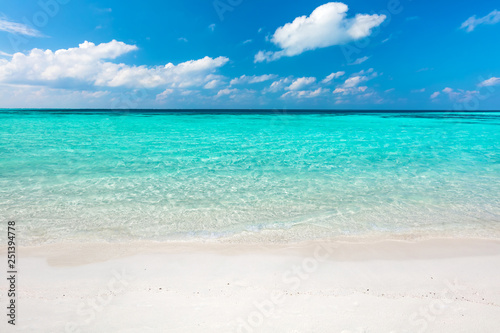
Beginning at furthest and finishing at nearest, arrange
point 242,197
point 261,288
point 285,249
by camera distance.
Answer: point 242,197, point 285,249, point 261,288

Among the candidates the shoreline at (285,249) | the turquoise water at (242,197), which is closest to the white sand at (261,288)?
the shoreline at (285,249)

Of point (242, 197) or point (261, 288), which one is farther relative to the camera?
point (242, 197)

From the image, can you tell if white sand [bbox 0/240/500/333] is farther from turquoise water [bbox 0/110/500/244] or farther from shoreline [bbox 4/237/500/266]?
turquoise water [bbox 0/110/500/244]

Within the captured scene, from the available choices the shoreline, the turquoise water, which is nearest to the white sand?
the shoreline

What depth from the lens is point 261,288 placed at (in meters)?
4.12

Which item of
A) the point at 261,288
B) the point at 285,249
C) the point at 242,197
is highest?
the point at 242,197

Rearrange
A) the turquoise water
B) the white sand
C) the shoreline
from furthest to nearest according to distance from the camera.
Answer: the turquoise water
the shoreline
the white sand

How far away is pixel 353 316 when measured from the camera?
354 cm

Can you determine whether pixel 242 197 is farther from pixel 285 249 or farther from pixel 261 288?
pixel 261 288

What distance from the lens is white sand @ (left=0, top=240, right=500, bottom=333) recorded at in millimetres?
3420

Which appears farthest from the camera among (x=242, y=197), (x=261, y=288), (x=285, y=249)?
(x=242, y=197)

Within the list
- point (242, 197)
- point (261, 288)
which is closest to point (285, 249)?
point (261, 288)

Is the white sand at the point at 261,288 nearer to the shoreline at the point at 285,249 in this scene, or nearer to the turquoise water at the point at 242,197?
the shoreline at the point at 285,249

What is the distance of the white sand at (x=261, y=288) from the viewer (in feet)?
11.2
